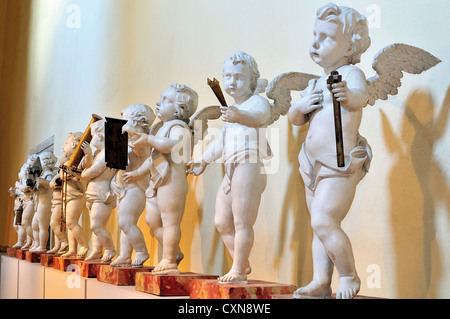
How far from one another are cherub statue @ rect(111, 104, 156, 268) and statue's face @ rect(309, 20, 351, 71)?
166cm

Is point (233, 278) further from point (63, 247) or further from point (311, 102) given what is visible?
point (63, 247)

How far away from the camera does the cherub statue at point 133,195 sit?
389 cm

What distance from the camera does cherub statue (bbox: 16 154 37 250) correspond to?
6.82m

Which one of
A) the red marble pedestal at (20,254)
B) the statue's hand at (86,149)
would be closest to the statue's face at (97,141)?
the statue's hand at (86,149)

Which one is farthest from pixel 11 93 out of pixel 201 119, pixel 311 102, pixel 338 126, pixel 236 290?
pixel 338 126

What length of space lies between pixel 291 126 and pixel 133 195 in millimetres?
1207

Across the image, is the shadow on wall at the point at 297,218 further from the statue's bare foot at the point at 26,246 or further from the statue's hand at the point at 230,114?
the statue's bare foot at the point at 26,246

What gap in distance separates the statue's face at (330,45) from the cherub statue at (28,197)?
5.01m

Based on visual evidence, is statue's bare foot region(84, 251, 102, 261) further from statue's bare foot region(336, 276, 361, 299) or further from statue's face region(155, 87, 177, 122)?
statue's bare foot region(336, 276, 361, 299)

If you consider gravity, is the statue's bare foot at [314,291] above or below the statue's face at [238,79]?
below

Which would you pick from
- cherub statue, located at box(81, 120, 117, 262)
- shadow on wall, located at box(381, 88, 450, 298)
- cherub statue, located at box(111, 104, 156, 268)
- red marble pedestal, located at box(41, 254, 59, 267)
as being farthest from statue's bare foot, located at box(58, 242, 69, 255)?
shadow on wall, located at box(381, 88, 450, 298)

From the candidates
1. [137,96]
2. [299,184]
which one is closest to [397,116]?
[299,184]

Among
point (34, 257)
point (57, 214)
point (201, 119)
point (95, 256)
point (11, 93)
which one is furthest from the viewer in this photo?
point (11, 93)

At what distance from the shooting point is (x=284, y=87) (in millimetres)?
Answer: 2877
